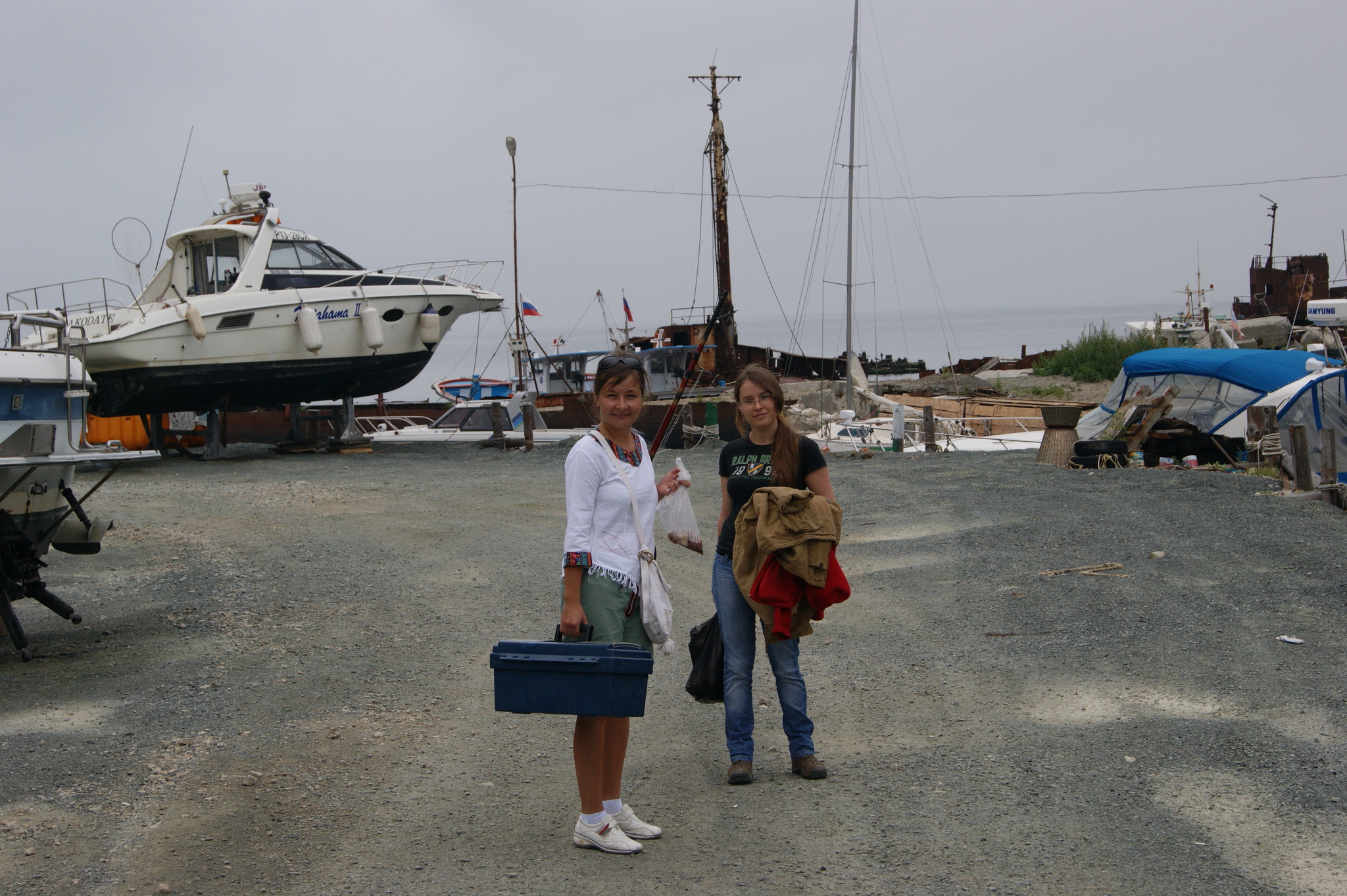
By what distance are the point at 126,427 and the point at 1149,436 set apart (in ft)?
61.9

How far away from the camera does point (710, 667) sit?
15.7ft

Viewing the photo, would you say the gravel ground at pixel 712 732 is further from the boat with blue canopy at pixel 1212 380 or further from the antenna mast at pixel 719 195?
the antenna mast at pixel 719 195

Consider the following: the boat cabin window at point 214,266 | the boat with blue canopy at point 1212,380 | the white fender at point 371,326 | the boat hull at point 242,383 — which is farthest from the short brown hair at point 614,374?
the boat cabin window at point 214,266

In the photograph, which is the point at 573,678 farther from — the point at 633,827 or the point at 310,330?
the point at 310,330

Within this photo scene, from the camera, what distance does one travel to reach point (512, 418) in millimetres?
27656

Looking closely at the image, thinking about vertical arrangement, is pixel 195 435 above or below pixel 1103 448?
below

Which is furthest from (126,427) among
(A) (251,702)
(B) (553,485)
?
(A) (251,702)

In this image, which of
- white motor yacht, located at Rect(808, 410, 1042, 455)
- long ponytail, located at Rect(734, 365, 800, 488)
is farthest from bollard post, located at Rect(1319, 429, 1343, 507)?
long ponytail, located at Rect(734, 365, 800, 488)

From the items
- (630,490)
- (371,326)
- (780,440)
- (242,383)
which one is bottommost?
(242,383)

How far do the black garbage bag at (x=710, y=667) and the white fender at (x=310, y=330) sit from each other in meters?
→ 17.2

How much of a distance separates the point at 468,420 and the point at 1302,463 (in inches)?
727

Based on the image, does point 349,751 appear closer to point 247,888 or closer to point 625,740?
point 247,888

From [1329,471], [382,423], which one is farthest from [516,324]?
[1329,471]

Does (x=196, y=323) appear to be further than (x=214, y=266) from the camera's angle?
No
